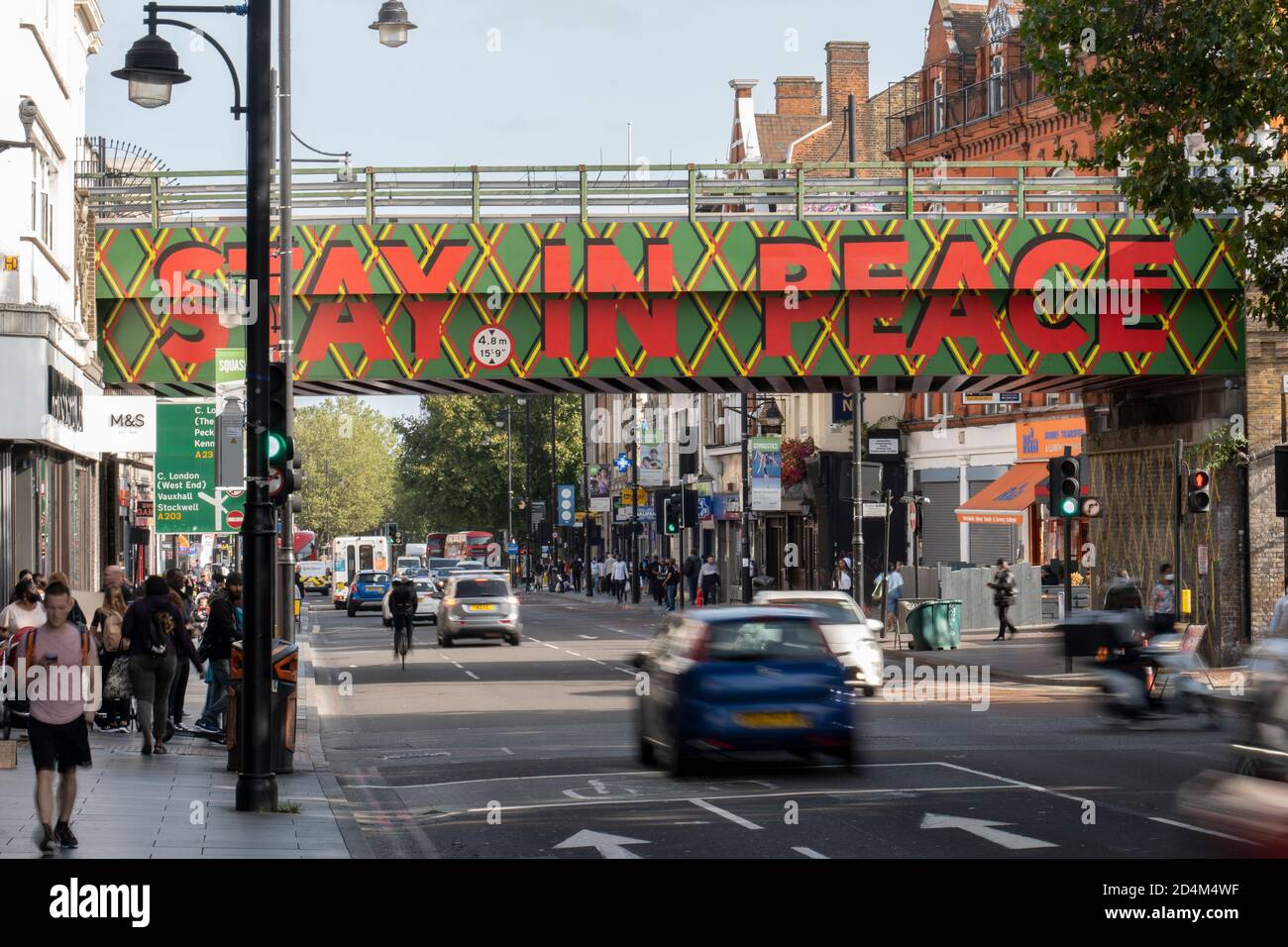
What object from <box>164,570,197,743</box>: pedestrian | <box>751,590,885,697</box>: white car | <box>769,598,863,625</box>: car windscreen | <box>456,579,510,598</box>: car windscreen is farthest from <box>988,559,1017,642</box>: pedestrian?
<box>164,570,197,743</box>: pedestrian

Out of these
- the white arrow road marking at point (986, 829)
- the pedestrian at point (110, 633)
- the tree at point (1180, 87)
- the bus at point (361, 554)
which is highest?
the tree at point (1180, 87)

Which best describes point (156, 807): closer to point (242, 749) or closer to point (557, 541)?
point (242, 749)

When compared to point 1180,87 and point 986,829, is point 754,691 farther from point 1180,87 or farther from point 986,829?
point 1180,87

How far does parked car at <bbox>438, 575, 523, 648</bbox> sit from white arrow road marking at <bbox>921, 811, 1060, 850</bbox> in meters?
29.4

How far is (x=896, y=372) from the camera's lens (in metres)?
29.8

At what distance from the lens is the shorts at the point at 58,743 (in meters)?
12.6

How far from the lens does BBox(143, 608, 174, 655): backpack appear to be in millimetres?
20281

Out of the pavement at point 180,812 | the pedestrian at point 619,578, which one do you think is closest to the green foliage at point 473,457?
the pedestrian at point 619,578

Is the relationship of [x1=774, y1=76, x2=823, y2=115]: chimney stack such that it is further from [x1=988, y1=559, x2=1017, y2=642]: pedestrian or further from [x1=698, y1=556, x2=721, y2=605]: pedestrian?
[x1=988, y1=559, x2=1017, y2=642]: pedestrian

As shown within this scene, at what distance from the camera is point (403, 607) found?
37562mm

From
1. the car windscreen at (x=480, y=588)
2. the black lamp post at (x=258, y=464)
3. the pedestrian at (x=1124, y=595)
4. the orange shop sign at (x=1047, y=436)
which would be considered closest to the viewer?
the black lamp post at (x=258, y=464)

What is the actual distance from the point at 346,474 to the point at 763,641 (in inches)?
6048

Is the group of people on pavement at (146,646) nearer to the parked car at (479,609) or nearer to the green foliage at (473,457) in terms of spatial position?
the parked car at (479,609)

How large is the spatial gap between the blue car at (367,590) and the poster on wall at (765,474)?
2353 cm
